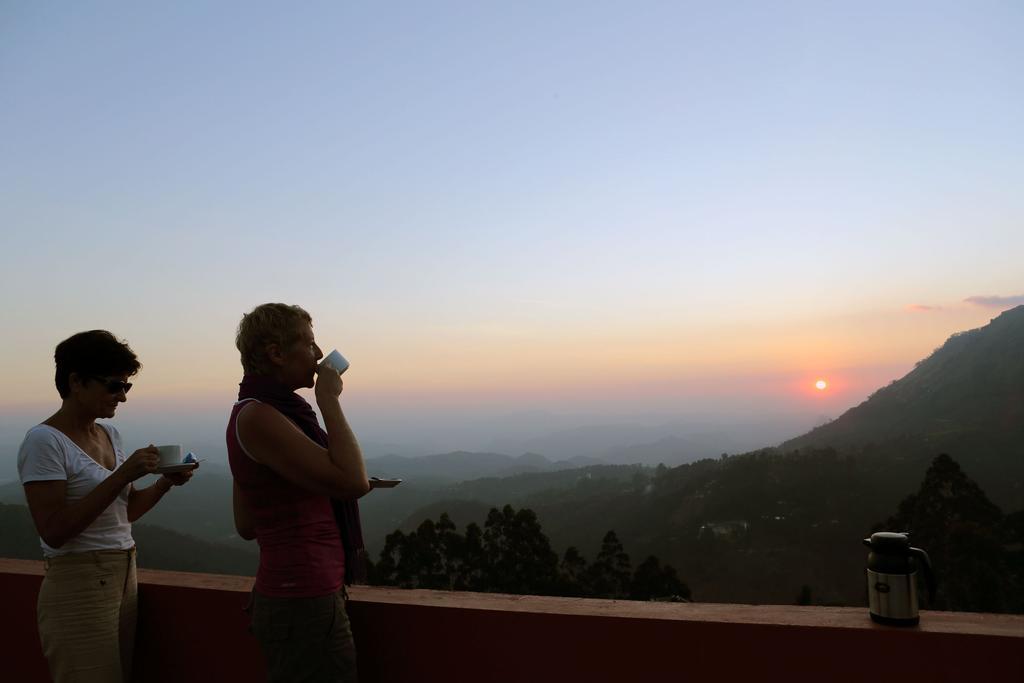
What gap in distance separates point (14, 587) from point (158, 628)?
0.69m

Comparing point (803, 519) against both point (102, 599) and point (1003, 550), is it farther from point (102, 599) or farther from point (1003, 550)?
point (102, 599)

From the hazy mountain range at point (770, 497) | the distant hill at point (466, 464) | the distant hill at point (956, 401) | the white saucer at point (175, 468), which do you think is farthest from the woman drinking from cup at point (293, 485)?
the distant hill at point (466, 464)

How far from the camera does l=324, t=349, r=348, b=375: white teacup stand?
5.84 feet

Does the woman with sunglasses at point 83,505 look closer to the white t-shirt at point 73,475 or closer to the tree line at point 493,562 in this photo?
the white t-shirt at point 73,475

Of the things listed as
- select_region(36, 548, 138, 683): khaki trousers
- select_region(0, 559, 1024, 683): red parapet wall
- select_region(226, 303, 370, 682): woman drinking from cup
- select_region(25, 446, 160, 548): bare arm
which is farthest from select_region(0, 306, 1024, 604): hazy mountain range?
select_region(226, 303, 370, 682): woman drinking from cup

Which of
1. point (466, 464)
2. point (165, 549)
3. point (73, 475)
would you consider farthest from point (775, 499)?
point (466, 464)

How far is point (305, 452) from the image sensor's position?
1.62 m

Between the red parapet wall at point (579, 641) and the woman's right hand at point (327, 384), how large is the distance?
883 mm

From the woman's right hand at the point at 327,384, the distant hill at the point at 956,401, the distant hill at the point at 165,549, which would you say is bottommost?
the distant hill at the point at 165,549

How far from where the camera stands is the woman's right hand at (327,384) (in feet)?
5.62

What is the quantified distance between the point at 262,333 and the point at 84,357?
0.65 metres

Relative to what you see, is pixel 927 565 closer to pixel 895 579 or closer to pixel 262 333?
pixel 895 579

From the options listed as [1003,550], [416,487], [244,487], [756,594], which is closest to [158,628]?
[244,487]

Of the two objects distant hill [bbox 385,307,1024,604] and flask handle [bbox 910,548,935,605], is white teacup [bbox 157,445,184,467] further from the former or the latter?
distant hill [bbox 385,307,1024,604]
